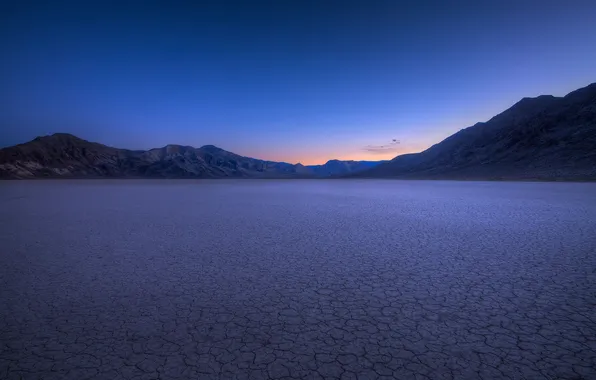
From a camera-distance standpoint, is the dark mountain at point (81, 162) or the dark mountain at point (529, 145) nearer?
the dark mountain at point (529, 145)

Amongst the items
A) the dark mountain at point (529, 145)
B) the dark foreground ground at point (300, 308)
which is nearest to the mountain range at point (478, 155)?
the dark mountain at point (529, 145)

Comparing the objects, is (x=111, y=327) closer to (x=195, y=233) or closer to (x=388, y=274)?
(x=388, y=274)

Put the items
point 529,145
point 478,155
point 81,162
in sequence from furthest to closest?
1. point 81,162
2. point 478,155
3. point 529,145

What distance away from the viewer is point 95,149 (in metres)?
177

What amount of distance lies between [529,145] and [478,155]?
1830 cm

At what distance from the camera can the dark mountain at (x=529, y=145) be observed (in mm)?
74875

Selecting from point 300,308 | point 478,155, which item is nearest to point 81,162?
point 478,155

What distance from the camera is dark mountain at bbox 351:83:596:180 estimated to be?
74.9 m

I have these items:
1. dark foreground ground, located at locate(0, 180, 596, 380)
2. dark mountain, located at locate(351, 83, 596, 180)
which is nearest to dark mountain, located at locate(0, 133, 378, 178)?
dark mountain, located at locate(351, 83, 596, 180)

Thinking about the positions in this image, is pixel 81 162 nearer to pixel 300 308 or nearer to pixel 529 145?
pixel 300 308

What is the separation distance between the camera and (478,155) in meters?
113

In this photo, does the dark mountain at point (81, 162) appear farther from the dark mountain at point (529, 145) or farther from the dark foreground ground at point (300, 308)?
the dark foreground ground at point (300, 308)

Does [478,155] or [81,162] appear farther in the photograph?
[81,162]

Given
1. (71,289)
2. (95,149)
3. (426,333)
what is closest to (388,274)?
(426,333)
